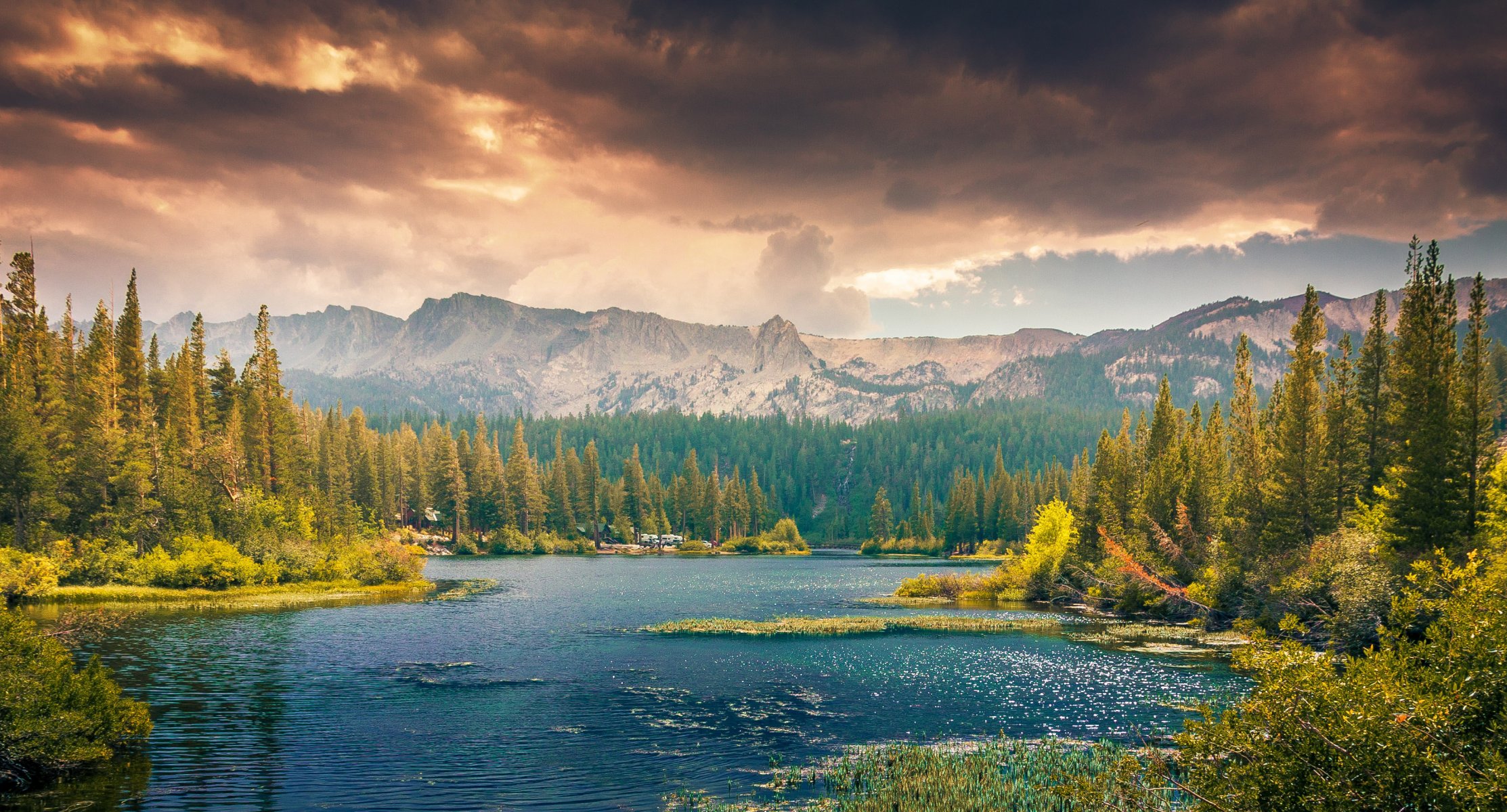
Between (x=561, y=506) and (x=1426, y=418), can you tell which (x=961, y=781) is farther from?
(x=561, y=506)

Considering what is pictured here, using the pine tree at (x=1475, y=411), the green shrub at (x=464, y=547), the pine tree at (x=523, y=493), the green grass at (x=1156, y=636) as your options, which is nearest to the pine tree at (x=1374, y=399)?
the pine tree at (x=1475, y=411)

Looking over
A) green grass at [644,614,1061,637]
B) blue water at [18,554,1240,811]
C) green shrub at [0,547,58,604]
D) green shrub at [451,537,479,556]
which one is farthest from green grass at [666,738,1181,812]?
green shrub at [451,537,479,556]

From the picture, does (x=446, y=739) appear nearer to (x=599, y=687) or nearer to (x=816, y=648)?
(x=599, y=687)

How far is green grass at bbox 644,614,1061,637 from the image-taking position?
63.1 m

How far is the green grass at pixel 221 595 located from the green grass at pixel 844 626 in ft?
117

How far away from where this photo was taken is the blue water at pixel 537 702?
26891mm

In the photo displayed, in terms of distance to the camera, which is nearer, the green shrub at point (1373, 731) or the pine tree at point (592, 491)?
the green shrub at point (1373, 731)

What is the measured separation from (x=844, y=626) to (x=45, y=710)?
50.0 m

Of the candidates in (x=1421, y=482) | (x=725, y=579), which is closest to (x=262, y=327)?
(x=725, y=579)

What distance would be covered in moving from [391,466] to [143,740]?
144 m

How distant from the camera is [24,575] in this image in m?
67.6

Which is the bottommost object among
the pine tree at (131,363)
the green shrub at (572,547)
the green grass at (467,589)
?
the green shrub at (572,547)

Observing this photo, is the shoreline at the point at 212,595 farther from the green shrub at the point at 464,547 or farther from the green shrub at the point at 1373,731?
the green shrub at the point at 1373,731

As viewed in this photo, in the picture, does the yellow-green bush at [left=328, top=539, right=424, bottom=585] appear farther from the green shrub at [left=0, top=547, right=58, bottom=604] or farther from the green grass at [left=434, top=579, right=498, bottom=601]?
the green shrub at [left=0, top=547, right=58, bottom=604]
